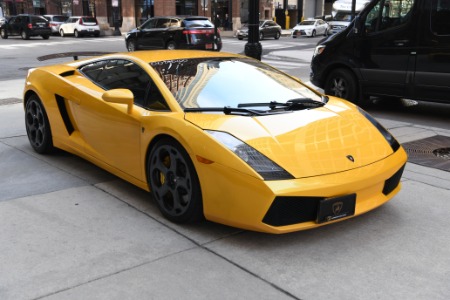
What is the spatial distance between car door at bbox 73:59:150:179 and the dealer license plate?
1.57 meters

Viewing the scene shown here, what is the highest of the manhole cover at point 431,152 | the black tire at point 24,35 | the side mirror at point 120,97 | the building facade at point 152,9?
the building facade at point 152,9

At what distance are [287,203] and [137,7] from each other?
46.9 metres

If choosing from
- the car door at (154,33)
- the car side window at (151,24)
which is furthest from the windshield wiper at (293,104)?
the car side window at (151,24)

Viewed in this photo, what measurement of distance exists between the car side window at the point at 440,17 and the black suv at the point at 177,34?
42.5 feet

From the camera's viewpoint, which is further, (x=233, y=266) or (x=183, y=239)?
(x=183, y=239)

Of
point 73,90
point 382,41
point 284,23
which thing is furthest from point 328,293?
point 284,23

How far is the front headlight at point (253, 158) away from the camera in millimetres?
3203

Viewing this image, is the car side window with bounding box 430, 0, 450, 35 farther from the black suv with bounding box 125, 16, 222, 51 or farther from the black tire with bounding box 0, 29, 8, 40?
the black tire with bounding box 0, 29, 8, 40

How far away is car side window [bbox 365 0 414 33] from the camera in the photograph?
7.49m

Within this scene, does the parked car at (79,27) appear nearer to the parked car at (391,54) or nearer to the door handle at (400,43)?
the parked car at (391,54)

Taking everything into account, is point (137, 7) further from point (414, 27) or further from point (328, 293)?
point (328, 293)

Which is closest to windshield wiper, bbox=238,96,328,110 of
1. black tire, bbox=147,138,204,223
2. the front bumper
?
black tire, bbox=147,138,204,223

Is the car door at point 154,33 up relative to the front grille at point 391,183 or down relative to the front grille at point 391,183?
up

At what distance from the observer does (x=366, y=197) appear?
354 centimetres
